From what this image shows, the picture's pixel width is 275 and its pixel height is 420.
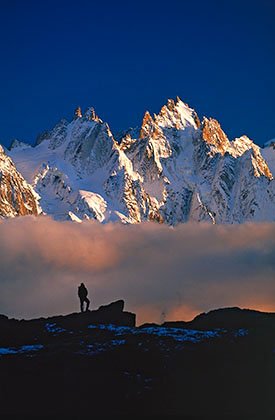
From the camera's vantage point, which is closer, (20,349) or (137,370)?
(137,370)

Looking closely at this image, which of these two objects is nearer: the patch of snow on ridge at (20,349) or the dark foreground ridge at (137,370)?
Result: the dark foreground ridge at (137,370)

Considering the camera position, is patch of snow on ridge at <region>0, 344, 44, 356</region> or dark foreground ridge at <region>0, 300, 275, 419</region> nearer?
dark foreground ridge at <region>0, 300, 275, 419</region>

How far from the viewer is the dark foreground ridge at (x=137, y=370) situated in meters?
57.1

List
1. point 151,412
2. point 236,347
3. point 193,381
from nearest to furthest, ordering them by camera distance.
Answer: point 151,412
point 193,381
point 236,347

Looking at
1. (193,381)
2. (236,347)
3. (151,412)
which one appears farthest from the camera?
(236,347)

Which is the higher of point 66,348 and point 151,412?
point 66,348

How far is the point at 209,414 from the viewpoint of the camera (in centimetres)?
5650

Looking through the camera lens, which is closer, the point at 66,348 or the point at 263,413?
the point at 263,413

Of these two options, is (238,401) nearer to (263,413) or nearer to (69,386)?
(263,413)

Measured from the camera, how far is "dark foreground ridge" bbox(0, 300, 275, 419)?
57.1 meters

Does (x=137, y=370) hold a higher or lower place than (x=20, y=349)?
lower

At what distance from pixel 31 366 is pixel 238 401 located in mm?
12742

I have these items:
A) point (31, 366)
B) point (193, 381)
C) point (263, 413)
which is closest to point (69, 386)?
point (31, 366)

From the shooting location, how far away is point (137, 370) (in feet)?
199
